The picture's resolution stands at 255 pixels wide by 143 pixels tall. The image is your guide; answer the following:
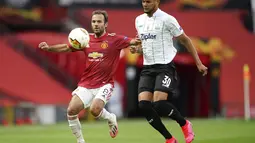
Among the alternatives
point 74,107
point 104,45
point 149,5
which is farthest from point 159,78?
point 74,107

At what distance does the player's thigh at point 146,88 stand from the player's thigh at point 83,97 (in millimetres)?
1112

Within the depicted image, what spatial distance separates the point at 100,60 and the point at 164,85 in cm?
158

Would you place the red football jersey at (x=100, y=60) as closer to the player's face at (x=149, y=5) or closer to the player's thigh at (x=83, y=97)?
the player's thigh at (x=83, y=97)

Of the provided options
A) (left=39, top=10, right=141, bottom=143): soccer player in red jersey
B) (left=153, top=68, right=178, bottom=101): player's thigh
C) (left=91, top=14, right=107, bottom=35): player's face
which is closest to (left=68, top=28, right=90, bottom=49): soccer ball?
(left=39, top=10, right=141, bottom=143): soccer player in red jersey

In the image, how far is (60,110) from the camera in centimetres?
3002

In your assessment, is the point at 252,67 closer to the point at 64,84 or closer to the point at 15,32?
the point at 64,84

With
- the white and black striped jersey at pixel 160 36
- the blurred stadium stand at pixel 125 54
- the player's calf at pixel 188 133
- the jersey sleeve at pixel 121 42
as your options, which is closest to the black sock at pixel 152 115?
the player's calf at pixel 188 133

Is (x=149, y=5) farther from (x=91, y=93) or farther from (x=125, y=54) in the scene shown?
(x=125, y=54)

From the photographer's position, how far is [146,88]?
12953mm

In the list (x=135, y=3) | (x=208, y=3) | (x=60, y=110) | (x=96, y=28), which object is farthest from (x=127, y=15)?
(x=96, y=28)

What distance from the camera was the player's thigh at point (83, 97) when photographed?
44.0 ft

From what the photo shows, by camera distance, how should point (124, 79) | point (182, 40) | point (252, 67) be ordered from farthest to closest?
point (252, 67) < point (124, 79) < point (182, 40)

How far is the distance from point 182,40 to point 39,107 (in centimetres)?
1719

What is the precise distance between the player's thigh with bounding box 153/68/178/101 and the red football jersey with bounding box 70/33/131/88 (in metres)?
1.29
